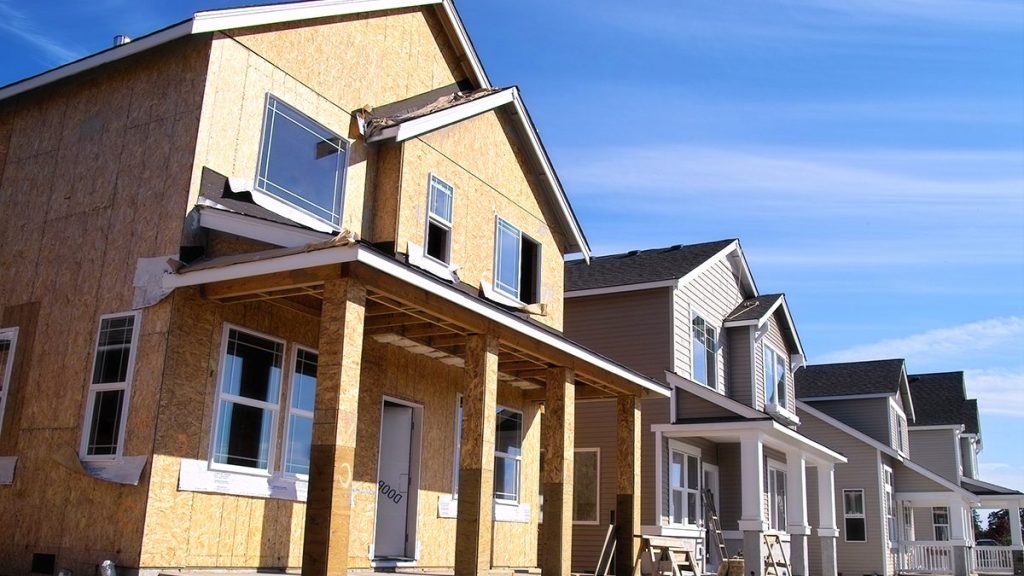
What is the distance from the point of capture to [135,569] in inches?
357

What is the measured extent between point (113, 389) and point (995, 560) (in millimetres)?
39800

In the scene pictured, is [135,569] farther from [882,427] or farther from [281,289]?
[882,427]

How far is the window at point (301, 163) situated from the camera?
38.1 feet

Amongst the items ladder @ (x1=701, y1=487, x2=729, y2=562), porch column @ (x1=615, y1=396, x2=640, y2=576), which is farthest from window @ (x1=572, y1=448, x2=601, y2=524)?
porch column @ (x1=615, y1=396, x2=640, y2=576)

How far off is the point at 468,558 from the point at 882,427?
27370 mm

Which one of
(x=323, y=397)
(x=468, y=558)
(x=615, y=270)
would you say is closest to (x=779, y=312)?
(x=615, y=270)

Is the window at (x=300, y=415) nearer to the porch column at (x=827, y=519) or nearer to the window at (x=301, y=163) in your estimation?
the window at (x=301, y=163)

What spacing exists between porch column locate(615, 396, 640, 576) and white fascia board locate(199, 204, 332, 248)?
24.5 ft

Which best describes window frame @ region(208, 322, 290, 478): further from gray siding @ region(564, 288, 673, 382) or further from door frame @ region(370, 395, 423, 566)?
gray siding @ region(564, 288, 673, 382)

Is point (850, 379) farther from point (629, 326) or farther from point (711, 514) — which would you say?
point (629, 326)

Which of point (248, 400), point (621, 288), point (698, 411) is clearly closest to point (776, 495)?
point (698, 411)

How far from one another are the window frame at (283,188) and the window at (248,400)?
1862mm

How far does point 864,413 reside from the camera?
34.5 m

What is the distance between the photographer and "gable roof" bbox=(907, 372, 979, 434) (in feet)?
138
